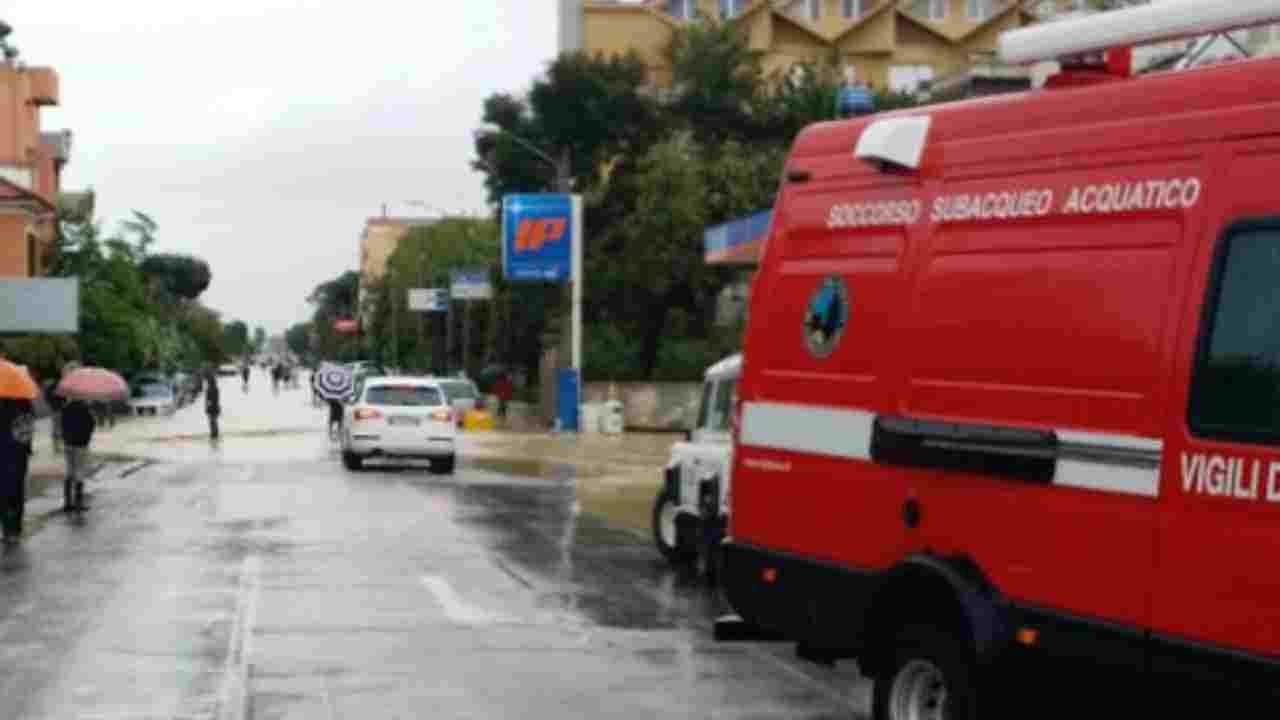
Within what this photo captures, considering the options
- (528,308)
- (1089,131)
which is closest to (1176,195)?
(1089,131)

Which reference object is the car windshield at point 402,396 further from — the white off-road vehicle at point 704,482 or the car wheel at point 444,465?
the white off-road vehicle at point 704,482

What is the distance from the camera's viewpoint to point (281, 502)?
88.0 ft

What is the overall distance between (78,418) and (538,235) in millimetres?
32226

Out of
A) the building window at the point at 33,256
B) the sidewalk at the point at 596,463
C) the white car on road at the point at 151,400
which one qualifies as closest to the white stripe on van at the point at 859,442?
the sidewalk at the point at 596,463

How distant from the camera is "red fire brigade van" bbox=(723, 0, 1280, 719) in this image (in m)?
7.26

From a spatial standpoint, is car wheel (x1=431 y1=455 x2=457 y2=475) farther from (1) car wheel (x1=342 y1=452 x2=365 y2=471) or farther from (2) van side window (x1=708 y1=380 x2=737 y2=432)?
(2) van side window (x1=708 y1=380 x2=737 y2=432)

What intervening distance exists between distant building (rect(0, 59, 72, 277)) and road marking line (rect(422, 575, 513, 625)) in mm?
54473

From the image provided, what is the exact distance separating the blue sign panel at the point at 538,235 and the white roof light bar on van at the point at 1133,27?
47.5 m

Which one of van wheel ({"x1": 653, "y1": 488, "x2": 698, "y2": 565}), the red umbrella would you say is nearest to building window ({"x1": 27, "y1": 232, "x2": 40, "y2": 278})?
the red umbrella

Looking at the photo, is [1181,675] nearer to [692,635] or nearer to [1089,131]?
[1089,131]

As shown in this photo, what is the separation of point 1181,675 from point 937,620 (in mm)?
1527

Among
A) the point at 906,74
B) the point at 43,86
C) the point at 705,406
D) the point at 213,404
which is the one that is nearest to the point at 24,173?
the point at 43,86

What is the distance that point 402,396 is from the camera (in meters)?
35.6

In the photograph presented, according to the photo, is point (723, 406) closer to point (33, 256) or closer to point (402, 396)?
point (402, 396)
